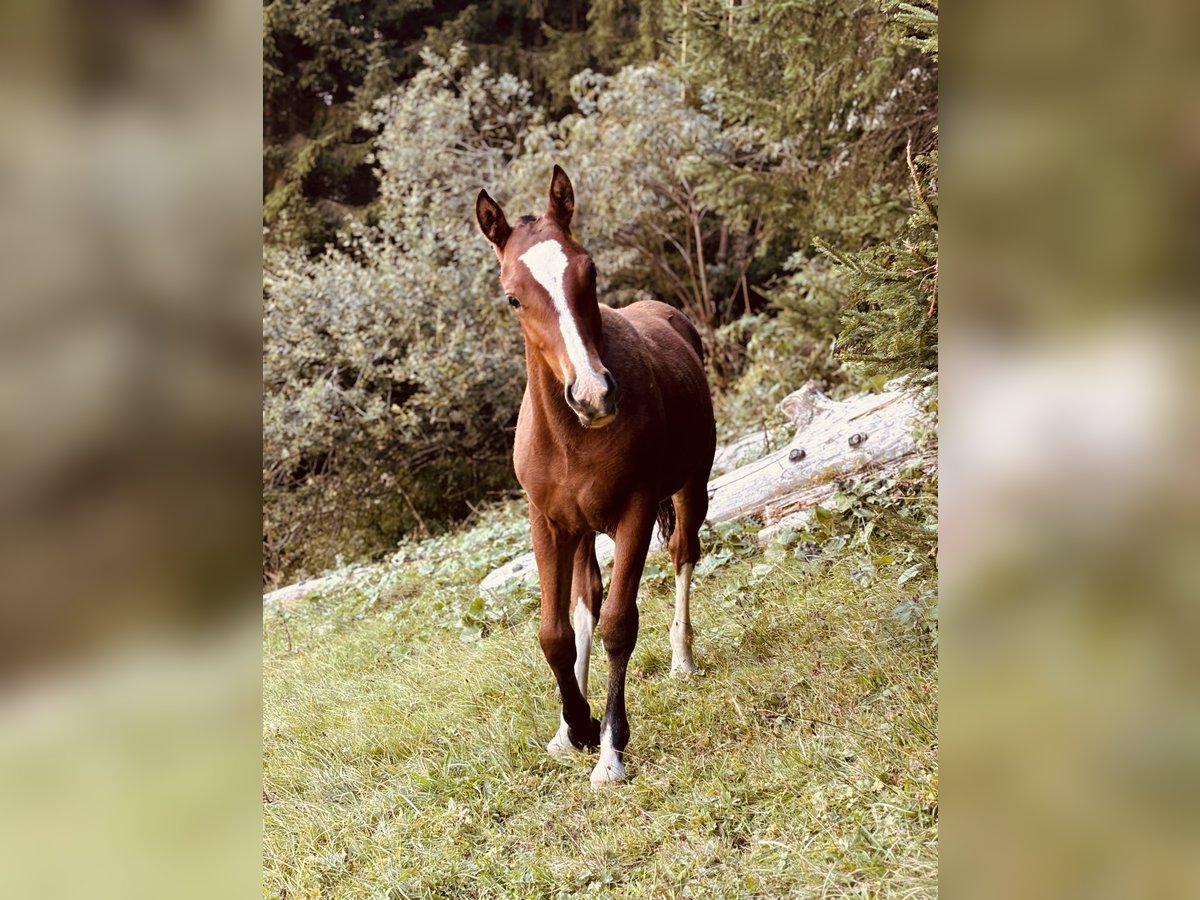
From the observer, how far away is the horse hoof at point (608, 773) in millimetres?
3147

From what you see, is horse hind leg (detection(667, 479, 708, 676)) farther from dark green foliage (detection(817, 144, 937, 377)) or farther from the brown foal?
dark green foliage (detection(817, 144, 937, 377))

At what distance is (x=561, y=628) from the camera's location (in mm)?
3354

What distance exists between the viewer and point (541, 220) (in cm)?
301

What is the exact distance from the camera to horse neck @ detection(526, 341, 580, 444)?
317 cm

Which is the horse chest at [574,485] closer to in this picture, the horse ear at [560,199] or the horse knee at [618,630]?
the horse knee at [618,630]

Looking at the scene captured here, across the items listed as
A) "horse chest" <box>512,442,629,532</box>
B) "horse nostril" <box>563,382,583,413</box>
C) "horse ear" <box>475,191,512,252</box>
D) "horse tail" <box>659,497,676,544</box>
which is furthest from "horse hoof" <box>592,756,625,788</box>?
"horse ear" <box>475,191,512,252</box>

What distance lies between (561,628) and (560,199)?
1496mm

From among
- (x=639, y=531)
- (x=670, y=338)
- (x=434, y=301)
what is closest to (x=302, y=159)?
(x=434, y=301)

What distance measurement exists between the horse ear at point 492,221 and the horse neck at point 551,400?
0.36 m

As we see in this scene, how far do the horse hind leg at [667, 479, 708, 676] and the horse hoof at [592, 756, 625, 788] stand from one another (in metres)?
0.90
